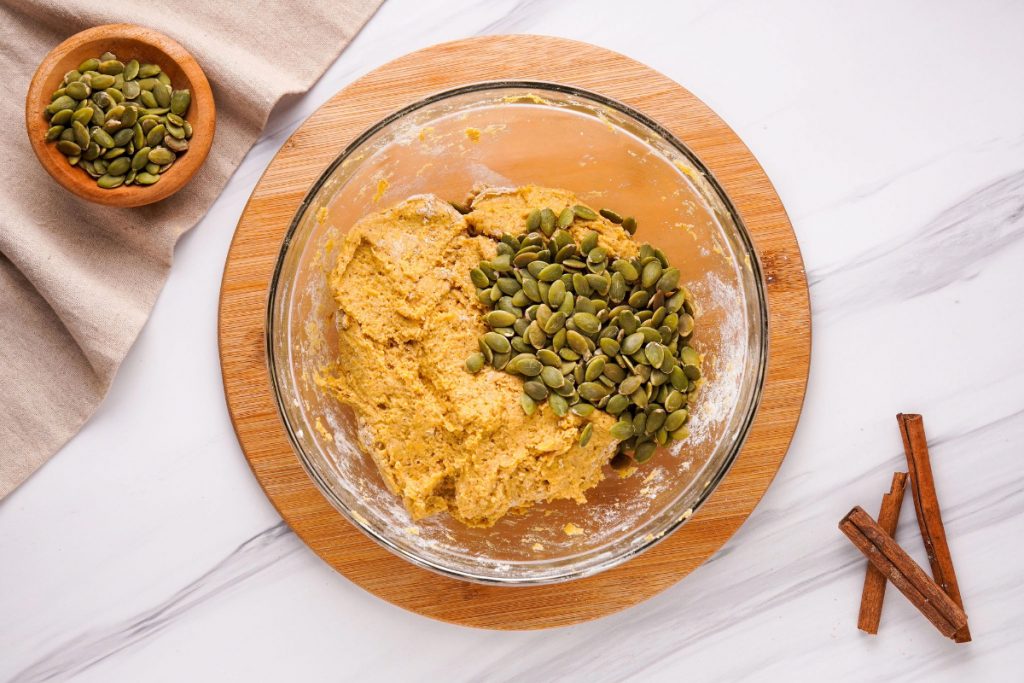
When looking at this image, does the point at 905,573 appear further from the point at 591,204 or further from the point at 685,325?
the point at 591,204

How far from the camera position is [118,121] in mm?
2107

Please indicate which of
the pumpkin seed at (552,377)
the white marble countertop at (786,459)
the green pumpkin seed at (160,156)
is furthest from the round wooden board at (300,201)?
the pumpkin seed at (552,377)

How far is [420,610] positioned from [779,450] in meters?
1.03

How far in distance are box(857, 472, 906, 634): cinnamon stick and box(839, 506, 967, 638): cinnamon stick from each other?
0.17 ft

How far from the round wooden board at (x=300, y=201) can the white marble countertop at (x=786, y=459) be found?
0.35ft

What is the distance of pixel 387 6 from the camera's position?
2.28 meters

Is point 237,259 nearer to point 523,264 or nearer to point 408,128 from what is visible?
point 408,128

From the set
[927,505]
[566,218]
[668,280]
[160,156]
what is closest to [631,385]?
[668,280]

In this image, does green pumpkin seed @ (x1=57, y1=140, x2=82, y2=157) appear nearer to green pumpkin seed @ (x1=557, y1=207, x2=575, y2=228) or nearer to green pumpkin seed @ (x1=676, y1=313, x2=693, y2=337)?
green pumpkin seed @ (x1=557, y1=207, x2=575, y2=228)

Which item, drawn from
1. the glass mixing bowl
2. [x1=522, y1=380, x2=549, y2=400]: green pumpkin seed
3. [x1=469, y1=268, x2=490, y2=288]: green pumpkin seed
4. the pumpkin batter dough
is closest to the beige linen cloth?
the glass mixing bowl

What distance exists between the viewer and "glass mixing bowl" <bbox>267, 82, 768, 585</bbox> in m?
2.04

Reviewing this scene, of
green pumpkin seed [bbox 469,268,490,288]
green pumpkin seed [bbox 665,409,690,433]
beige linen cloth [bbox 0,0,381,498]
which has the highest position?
green pumpkin seed [bbox 665,409,690,433]

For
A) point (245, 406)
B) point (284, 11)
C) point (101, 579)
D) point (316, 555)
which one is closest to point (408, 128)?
point (284, 11)

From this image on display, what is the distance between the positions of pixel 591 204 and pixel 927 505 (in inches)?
48.0
